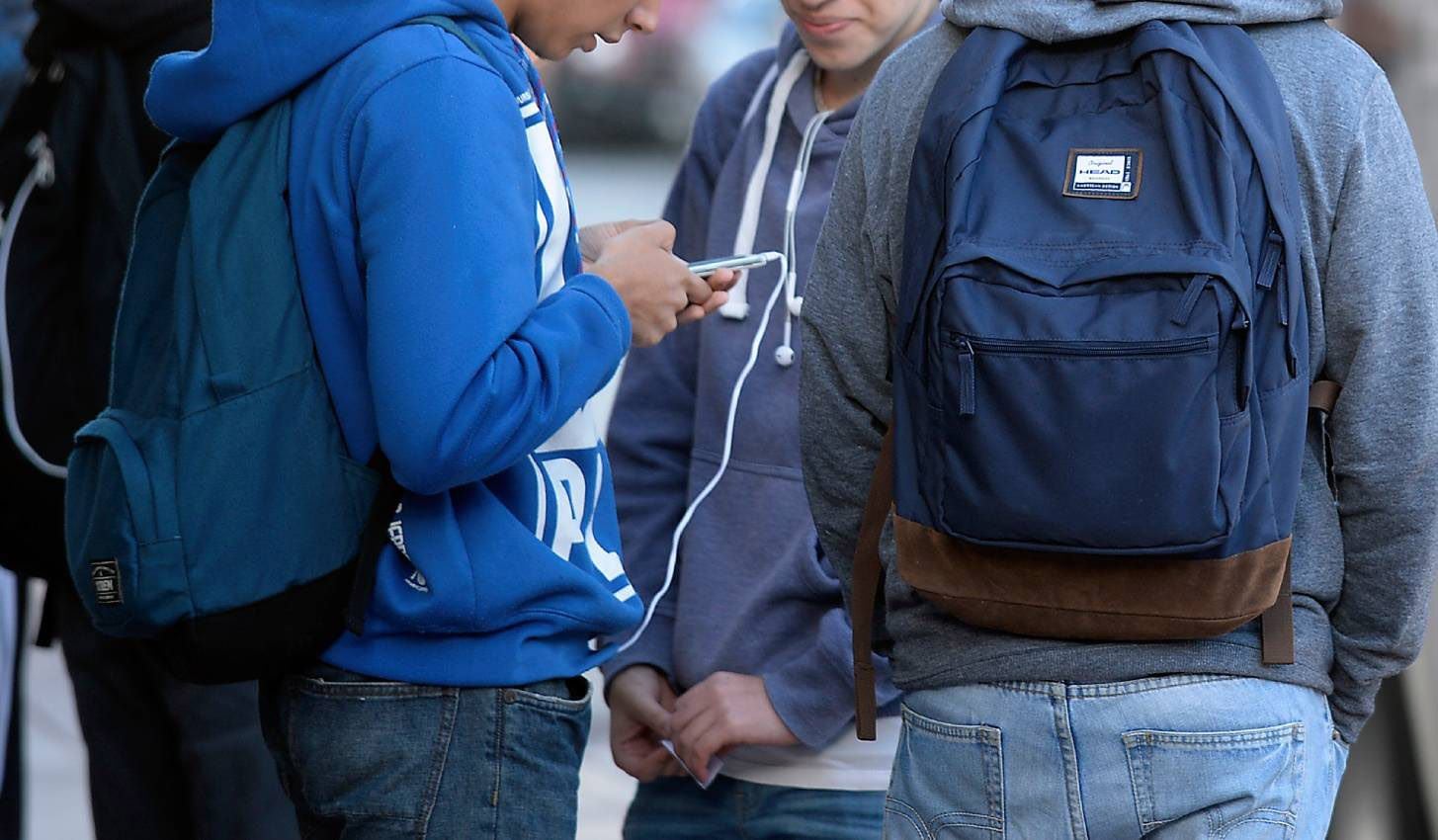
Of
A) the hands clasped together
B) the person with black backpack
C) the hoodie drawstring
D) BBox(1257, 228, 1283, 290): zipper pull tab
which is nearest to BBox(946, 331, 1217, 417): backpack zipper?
BBox(1257, 228, 1283, 290): zipper pull tab

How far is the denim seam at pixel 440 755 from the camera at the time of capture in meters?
1.83

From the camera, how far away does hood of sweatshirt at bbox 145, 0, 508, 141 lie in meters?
1.79

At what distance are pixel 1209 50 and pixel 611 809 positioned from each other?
329 cm

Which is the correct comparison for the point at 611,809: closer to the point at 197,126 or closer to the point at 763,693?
the point at 763,693

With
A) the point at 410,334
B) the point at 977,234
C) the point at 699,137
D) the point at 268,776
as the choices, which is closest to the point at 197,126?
the point at 410,334

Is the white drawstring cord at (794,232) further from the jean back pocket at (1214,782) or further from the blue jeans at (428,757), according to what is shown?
the jean back pocket at (1214,782)

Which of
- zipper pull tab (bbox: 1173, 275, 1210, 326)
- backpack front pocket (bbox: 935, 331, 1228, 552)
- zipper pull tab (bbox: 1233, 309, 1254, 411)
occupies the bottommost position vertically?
backpack front pocket (bbox: 935, 331, 1228, 552)

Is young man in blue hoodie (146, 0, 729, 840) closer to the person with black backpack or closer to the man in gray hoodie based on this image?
the man in gray hoodie

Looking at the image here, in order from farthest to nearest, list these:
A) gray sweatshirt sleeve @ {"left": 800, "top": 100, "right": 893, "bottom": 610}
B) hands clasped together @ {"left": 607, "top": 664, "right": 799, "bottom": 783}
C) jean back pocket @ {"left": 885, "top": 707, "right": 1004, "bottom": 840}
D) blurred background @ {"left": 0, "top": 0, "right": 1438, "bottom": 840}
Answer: blurred background @ {"left": 0, "top": 0, "right": 1438, "bottom": 840}
hands clasped together @ {"left": 607, "top": 664, "right": 799, "bottom": 783}
gray sweatshirt sleeve @ {"left": 800, "top": 100, "right": 893, "bottom": 610}
jean back pocket @ {"left": 885, "top": 707, "right": 1004, "bottom": 840}

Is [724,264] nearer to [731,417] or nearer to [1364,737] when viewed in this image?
[731,417]

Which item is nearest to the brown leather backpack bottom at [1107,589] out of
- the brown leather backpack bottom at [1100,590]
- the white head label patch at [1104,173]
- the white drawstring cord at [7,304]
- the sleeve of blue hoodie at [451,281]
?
the brown leather backpack bottom at [1100,590]

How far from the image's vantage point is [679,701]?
2.54 m

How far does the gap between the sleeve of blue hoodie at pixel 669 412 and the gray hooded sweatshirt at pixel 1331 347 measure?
0.67m

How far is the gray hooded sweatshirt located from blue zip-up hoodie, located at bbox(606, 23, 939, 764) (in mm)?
421
